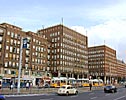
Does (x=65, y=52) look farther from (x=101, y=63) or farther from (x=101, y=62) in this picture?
(x=101, y=62)

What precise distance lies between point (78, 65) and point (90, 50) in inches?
1642

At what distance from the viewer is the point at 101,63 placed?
471ft

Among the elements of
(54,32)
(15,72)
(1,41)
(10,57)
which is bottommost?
(15,72)

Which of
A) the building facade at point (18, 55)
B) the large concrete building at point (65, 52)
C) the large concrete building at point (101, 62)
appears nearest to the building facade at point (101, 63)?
the large concrete building at point (101, 62)

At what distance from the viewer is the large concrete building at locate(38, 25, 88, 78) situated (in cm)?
10244

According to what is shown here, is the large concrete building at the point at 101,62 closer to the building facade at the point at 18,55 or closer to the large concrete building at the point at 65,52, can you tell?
the large concrete building at the point at 65,52

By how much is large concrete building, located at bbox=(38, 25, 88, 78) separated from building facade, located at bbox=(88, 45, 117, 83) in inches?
951

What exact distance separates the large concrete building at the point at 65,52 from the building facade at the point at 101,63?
24152mm

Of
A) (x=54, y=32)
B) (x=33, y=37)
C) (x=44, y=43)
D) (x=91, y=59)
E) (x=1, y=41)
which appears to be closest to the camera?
(x=1, y=41)

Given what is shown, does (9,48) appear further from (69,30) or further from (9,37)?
(69,30)

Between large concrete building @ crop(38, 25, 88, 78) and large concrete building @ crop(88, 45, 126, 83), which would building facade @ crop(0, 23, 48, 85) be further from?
large concrete building @ crop(88, 45, 126, 83)

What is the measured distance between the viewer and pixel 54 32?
359 ft

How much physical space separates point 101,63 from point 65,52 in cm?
4568

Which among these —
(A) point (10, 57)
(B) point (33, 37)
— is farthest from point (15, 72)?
(B) point (33, 37)
